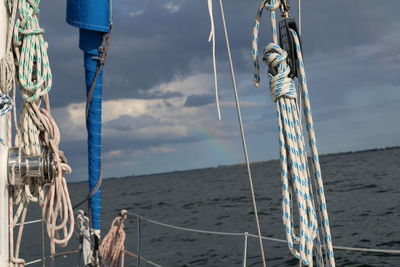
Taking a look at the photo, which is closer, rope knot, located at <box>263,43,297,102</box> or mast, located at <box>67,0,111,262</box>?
rope knot, located at <box>263,43,297,102</box>

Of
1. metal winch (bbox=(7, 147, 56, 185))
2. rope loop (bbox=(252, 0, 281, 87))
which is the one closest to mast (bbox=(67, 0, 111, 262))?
metal winch (bbox=(7, 147, 56, 185))

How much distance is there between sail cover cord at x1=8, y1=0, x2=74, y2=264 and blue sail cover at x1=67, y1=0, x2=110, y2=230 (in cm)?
Result: 80

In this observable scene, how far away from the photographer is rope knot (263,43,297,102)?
185 cm

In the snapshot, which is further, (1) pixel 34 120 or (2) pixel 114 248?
(2) pixel 114 248

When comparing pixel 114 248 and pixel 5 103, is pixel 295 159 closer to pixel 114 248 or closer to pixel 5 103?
pixel 5 103

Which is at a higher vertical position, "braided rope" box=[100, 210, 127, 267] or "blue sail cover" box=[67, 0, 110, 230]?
"blue sail cover" box=[67, 0, 110, 230]

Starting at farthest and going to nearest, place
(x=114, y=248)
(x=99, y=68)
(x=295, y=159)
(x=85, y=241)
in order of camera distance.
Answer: (x=114, y=248) → (x=85, y=241) → (x=99, y=68) → (x=295, y=159)

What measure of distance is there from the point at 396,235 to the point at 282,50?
14.5m

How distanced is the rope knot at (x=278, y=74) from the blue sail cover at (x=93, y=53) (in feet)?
5.45

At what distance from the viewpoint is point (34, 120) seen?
2.38 metres

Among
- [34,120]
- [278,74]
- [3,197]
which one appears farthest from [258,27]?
[3,197]

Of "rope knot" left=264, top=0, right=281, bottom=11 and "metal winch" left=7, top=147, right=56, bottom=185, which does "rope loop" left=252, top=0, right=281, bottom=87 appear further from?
"metal winch" left=7, top=147, right=56, bottom=185

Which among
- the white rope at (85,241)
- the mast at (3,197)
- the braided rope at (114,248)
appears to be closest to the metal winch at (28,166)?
the mast at (3,197)

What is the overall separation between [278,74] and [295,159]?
328 mm
